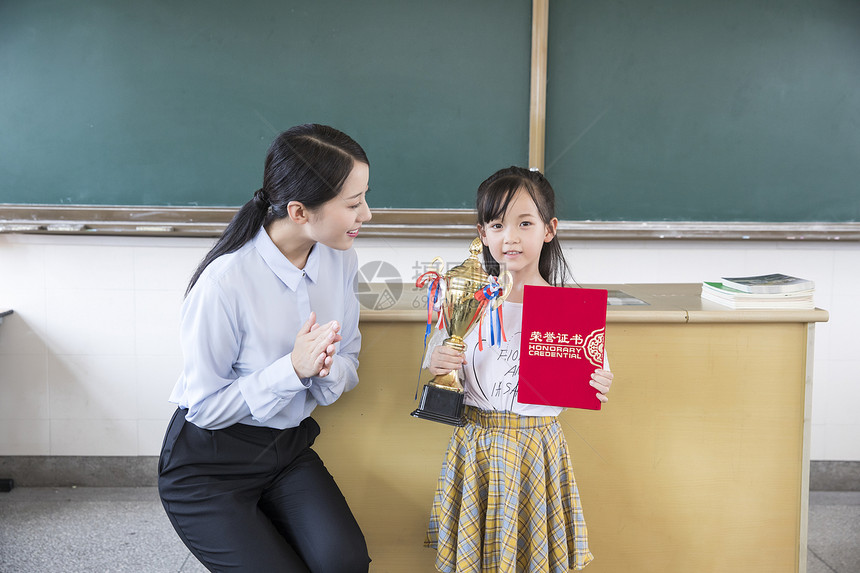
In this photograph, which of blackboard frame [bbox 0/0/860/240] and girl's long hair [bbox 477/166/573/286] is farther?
blackboard frame [bbox 0/0/860/240]

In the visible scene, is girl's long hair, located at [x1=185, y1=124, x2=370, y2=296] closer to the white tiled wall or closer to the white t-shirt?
the white t-shirt

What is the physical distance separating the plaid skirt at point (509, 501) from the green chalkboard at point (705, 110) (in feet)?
4.79

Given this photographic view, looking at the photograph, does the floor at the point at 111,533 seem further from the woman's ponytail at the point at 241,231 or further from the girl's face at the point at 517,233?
the girl's face at the point at 517,233

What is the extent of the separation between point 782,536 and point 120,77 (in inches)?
111

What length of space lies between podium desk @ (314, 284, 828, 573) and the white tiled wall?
1009 millimetres

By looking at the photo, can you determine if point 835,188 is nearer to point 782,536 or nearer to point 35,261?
point 782,536

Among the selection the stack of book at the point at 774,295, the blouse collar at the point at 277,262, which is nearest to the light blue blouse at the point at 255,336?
the blouse collar at the point at 277,262

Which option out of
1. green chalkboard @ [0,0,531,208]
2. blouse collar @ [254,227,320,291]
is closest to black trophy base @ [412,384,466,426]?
blouse collar @ [254,227,320,291]

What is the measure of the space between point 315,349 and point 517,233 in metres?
0.51

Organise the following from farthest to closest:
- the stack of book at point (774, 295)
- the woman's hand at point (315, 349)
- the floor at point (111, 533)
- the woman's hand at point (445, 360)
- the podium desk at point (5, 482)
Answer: the podium desk at point (5, 482) < the floor at point (111, 533) < the stack of book at point (774, 295) < the woman's hand at point (445, 360) < the woman's hand at point (315, 349)

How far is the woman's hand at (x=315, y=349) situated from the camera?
123cm

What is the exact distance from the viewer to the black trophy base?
135cm

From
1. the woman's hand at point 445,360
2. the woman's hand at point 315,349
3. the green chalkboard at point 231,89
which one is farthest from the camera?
the green chalkboard at point 231,89

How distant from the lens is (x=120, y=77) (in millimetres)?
2541
